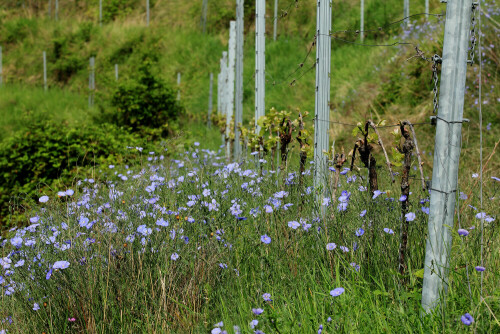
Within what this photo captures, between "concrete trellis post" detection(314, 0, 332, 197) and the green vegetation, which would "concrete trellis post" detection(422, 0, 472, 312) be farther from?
"concrete trellis post" detection(314, 0, 332, 197)

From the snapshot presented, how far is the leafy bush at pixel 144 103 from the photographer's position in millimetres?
11234

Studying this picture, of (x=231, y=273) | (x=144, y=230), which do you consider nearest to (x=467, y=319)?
(x=231, y=273)

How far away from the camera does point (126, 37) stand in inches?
778

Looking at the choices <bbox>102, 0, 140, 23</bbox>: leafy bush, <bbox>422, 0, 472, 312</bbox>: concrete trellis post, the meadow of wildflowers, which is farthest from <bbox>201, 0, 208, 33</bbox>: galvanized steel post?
<bbox>422, 0, 472, 312</bbox>: concrete trellis post

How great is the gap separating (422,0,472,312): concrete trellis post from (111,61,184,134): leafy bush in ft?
31.8

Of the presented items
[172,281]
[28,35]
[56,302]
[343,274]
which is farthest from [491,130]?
[28,35]

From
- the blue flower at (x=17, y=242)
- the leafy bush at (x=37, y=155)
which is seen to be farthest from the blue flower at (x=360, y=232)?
the leafy bush at (x=37, y=155)

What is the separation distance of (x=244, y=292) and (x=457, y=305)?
101 centimetres

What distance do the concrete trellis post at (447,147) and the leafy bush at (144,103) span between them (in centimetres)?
970

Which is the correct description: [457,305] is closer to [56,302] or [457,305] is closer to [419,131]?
[56,302]

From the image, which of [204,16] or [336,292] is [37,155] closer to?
[336,292]

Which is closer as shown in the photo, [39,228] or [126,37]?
[39,228]

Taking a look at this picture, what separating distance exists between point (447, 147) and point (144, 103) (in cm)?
996

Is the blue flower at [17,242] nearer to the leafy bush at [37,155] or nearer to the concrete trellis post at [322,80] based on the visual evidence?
the concrete trellis post at [322,80]
